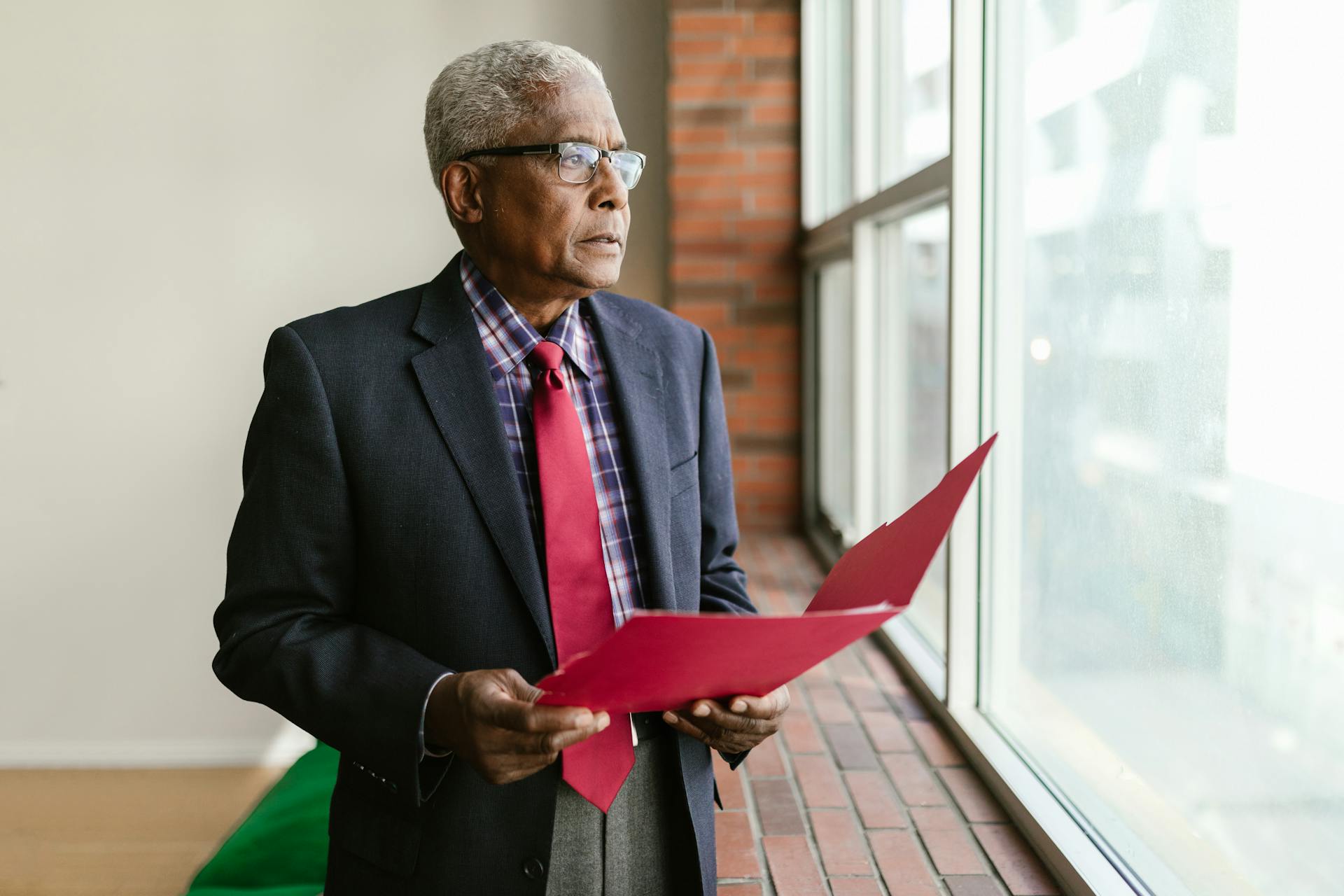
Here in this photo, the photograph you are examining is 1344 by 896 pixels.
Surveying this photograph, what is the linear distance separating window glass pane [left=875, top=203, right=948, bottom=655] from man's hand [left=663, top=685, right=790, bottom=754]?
144 centimetres

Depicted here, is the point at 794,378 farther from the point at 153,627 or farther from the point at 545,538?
the point at 545,538

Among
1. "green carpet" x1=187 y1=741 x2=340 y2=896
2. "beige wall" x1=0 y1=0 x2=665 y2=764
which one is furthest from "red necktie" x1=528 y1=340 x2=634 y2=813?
"beige wall" x1=0 y1=0 x2=665 y2=764

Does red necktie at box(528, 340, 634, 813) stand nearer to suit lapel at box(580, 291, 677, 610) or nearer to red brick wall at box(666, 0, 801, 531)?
suit lapel at box(580, 291, 677, 610)

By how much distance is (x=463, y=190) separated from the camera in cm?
129

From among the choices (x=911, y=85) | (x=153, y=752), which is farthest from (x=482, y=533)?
(x=153, y=752)

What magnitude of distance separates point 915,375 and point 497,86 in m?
2.22

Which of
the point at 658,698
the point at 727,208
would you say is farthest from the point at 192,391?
the point at 658,698

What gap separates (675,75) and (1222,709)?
3632mm

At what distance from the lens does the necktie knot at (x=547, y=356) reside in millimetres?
1265

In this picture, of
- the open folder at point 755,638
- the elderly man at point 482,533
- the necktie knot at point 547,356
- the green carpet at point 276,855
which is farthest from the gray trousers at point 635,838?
the green carpet at point 276,855

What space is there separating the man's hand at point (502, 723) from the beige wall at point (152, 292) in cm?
375

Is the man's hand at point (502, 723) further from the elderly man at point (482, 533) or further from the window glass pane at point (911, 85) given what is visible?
the window glass pane at point (911, 85)

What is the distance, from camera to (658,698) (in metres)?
1.01

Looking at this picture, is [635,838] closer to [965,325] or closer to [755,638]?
[755,638]
